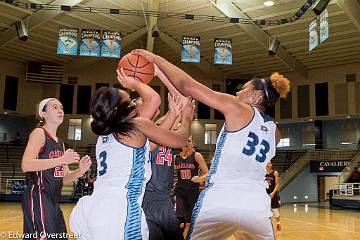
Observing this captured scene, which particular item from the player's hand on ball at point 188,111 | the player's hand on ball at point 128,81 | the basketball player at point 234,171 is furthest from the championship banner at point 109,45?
the basketball player at point 234,171

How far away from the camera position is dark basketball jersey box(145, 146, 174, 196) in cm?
396

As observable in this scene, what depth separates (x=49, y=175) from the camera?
3.74 metres

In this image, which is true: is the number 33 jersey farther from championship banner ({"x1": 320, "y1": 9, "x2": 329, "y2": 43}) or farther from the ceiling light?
the ceiling light

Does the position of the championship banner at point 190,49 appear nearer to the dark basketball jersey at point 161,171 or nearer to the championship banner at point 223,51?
the championship banner at point 223,51

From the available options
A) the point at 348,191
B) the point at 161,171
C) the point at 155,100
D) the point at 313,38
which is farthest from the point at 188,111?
the point at 348,191

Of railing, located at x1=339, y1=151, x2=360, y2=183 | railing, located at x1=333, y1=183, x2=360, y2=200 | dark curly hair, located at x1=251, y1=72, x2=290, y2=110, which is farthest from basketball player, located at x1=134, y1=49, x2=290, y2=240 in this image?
railing, located at x1=339, y1=151, x2=360, y2=183

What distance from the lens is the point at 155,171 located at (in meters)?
4.06

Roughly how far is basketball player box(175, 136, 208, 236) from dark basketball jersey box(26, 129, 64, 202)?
3.50m

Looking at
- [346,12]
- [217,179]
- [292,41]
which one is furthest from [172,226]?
[292,41]

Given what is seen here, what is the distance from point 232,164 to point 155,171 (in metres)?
1.30

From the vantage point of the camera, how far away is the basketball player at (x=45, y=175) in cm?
339

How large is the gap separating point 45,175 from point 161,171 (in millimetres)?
1095

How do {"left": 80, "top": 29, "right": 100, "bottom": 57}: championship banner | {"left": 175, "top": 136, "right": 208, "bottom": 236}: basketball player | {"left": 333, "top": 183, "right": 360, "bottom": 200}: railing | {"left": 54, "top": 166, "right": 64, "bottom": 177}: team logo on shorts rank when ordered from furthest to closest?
1. {"left": 333, "top": 183, "right": 360, "bottom": 200}: railing
2. {"left": 80, "top": 29, "right": 100, "bottom": 57}: championship banner
3. {"left": 175, "top": 136, "right": 208, "bottom": 236}: basketball player
4. {"left": 54, "top": 166, "right": 64, "bottom": 177}: team logo on shorts

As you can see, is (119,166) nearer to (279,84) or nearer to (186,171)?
(279,84)
